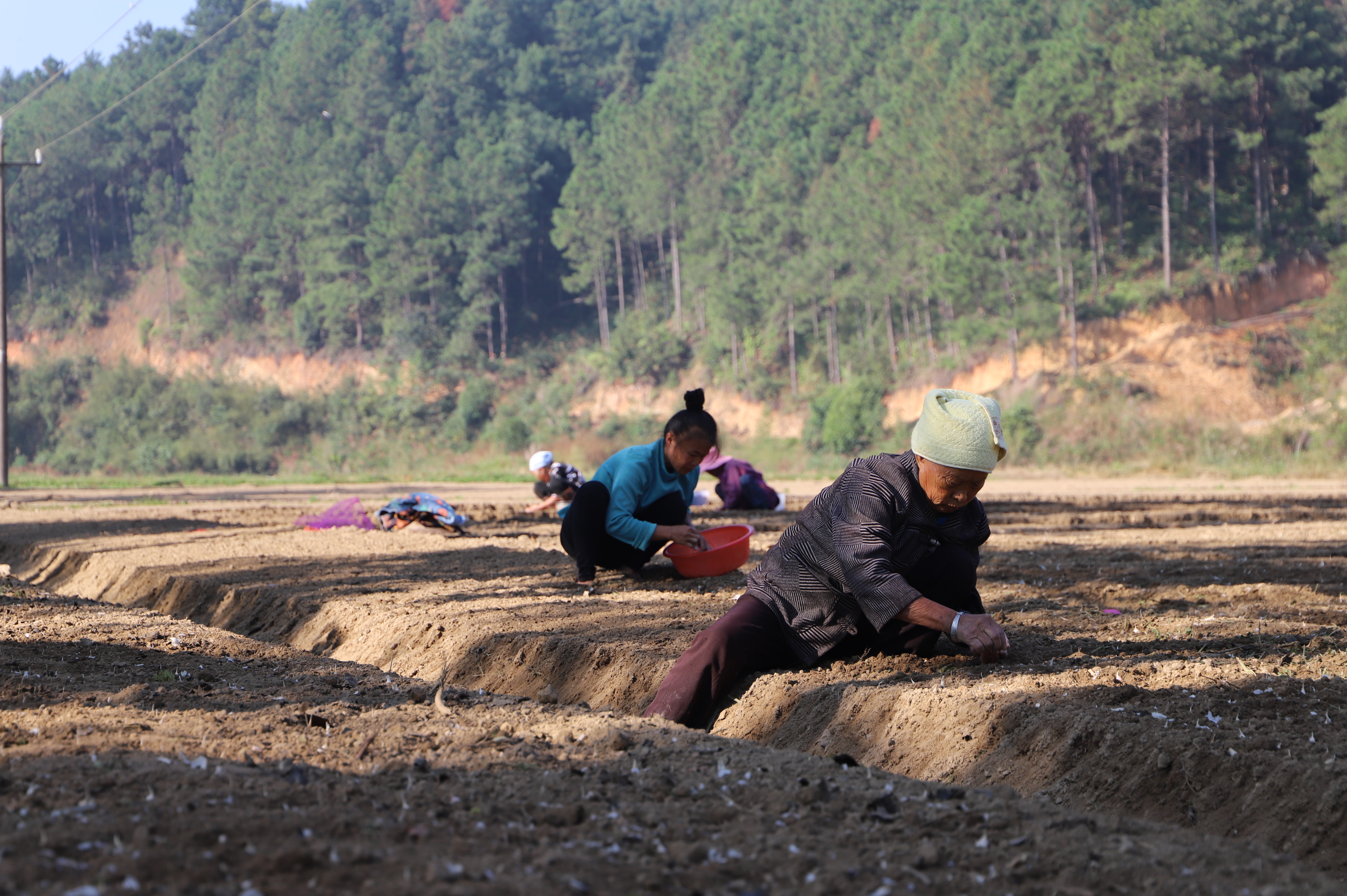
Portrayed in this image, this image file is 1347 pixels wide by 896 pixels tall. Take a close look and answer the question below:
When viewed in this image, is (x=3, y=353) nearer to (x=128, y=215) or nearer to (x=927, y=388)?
(x=927, y=388)

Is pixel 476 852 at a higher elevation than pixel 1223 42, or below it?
below

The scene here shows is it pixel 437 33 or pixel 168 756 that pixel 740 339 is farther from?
pixel 168 756

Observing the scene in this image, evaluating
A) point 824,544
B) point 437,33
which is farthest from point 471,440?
point 824,544

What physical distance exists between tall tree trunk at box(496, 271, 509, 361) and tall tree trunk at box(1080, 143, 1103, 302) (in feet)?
99.1

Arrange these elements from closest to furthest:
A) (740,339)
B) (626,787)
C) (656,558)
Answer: (626,787) < (656,558) < (740,339)

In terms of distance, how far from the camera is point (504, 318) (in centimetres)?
6003

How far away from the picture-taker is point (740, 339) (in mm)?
50375

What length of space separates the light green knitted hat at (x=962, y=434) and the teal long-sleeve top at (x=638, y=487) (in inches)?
102

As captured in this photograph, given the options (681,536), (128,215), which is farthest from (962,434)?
(128,215)

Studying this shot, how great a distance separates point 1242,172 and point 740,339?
2036 centimetres

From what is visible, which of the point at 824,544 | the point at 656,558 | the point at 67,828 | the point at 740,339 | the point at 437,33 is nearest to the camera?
the point at 67,828

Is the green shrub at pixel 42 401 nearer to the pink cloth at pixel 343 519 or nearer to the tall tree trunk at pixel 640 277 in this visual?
the tall tree trunk at pixel 640 277

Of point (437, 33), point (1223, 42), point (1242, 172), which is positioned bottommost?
point (1242, 172)

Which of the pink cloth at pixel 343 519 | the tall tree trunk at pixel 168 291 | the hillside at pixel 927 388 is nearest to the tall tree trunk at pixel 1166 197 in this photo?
the hillside at pixel 927 388
